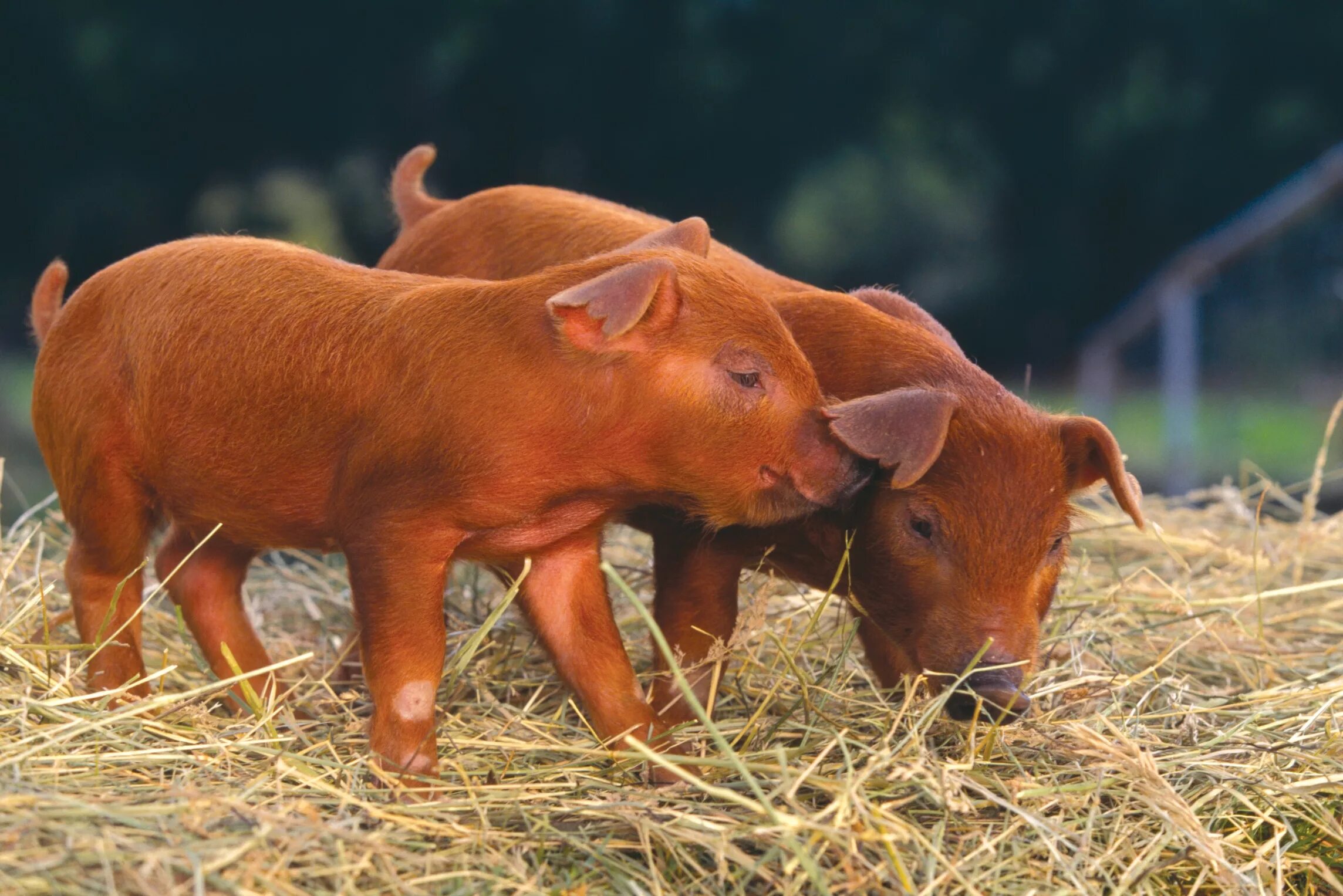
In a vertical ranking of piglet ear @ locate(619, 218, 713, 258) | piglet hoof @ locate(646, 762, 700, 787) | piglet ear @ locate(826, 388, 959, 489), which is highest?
piglet ear @ locate(619, 218, 713, 258)

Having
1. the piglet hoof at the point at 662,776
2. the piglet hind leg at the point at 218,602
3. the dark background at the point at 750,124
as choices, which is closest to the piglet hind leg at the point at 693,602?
the piglet hoof at the point at 662,776

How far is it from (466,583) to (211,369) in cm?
192

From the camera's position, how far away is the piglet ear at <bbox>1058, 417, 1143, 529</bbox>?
359 cm

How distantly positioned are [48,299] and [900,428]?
2831mm

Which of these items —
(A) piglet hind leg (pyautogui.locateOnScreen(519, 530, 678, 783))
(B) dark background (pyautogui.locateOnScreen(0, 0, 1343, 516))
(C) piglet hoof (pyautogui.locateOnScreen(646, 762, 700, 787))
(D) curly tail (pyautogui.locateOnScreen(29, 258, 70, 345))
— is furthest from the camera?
(B) dark background (pyautogui.locateOnScreen(0, 0, 1343, 516))

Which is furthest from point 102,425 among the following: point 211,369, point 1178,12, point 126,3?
point 1178,12

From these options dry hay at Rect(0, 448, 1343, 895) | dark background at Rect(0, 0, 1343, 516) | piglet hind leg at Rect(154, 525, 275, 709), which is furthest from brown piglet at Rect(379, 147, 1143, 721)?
dark background at Rect(0, 0, 1343, 516)

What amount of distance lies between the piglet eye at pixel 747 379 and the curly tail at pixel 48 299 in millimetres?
2367

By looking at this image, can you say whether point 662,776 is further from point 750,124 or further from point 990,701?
point 750,124

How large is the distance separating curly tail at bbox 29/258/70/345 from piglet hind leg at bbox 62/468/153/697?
806 millimetres

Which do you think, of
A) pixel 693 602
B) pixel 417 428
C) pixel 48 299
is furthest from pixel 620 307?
pixel 48 299

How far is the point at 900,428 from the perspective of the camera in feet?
11.0

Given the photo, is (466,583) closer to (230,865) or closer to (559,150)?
(230,865)

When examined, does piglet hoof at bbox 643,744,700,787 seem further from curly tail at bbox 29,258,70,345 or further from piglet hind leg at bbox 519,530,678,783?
curly tail at bbox 29,258,70,345
